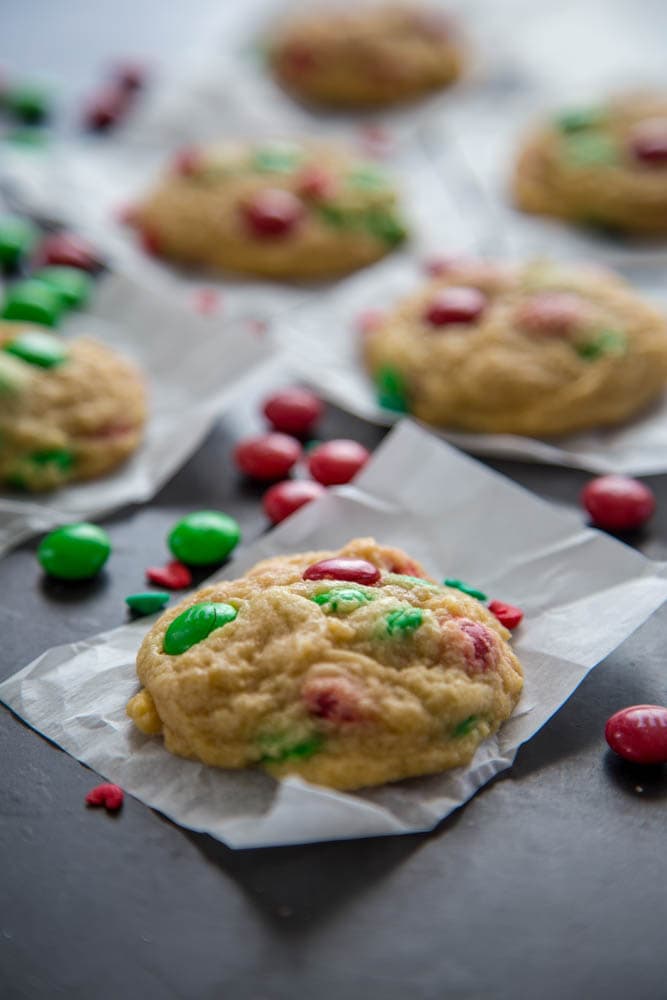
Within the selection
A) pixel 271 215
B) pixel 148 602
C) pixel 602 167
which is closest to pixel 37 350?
pixel 148 602

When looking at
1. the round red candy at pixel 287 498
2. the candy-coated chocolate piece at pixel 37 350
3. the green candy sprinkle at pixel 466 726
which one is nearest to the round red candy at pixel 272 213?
the candy-coated chocolate piece at pixel 37 350

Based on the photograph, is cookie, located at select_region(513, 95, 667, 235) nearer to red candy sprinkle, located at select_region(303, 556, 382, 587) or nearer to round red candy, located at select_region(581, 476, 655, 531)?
round red candy, located at select_region(581, 476, 655, 531)

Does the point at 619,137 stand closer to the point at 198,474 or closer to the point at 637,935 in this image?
the point at 198,474

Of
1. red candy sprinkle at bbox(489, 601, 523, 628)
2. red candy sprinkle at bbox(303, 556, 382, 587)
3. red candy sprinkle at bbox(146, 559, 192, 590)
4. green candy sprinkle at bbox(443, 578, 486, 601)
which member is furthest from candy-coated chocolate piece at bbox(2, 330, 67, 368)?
red candy sprinkle at bbox(489, 601, 523, 628)

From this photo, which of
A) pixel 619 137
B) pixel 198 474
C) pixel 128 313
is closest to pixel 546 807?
pixel 198 474

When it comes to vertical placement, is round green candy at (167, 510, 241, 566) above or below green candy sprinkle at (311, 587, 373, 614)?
below

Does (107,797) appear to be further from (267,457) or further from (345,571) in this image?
(267,457)
